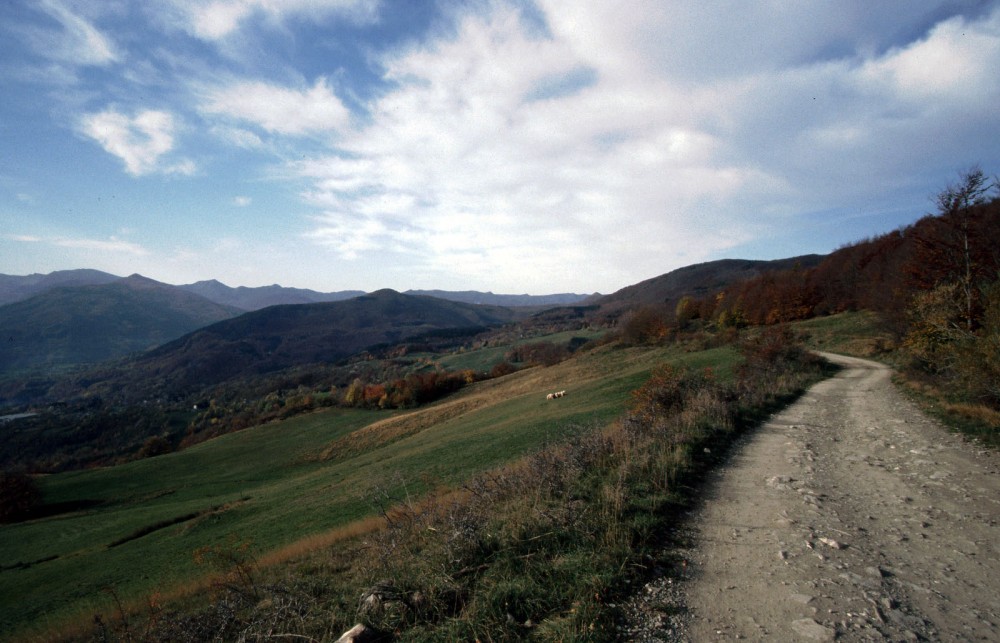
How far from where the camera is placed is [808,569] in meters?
5.35

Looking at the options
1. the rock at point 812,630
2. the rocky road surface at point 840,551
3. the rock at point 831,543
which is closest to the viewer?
the rock at point 812,630

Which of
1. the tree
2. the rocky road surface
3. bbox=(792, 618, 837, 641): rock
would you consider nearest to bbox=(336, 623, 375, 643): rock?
the rocky road surface

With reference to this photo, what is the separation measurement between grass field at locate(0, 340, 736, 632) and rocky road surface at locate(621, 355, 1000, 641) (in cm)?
531

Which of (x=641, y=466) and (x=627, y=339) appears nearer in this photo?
(x=641, y=466)

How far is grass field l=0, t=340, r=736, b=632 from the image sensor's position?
16.6 m

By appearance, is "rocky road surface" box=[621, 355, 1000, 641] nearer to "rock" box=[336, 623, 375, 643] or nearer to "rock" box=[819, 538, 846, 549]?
"rock" box=[819, 538, 846, 549]

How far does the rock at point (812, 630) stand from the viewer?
409 centimetres

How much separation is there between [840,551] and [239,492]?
39.7 meters

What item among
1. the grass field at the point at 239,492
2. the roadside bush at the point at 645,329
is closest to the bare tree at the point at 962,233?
the grass field at the point at 239,492

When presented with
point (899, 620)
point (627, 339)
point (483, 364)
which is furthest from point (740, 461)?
point (483, 364)

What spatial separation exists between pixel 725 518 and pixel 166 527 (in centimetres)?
3139

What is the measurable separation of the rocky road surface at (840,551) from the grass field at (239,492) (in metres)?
5.31

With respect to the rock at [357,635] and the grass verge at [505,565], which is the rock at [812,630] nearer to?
the grass verge at [505,565]

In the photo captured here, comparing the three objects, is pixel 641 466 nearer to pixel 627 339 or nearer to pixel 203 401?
pixel 627 339
